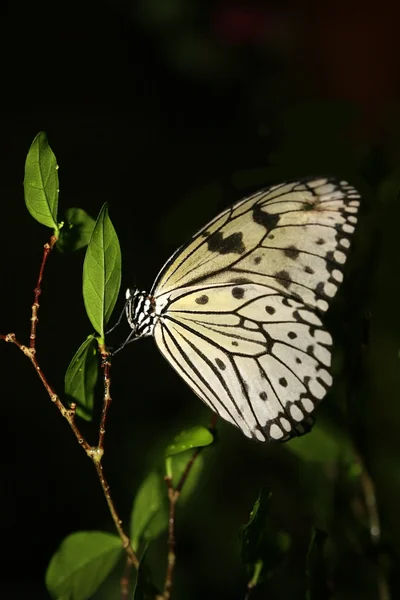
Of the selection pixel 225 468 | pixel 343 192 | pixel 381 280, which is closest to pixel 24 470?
pixel 225 468

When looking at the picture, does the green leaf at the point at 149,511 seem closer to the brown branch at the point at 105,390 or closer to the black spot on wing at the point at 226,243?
the brown branch at the point at 105,390

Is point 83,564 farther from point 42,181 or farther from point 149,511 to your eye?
point 42,181

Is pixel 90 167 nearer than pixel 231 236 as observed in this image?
No

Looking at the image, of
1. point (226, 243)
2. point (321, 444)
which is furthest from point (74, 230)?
point (321, 444)

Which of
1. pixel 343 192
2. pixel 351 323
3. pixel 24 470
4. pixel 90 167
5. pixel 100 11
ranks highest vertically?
pixel 100 11

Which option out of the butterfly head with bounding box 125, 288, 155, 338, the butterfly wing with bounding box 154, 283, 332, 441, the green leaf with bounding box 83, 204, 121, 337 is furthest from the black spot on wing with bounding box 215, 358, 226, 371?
the green leaf with bounding box 83, 204, 121, 337

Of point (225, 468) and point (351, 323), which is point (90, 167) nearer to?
point (225, 468)

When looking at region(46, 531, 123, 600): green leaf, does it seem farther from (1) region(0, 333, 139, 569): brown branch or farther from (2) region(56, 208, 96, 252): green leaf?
(2) region(56, 208, 96, 252): green leaf

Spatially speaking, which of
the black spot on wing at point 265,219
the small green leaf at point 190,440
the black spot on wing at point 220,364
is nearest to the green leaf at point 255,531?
the small green leaf at point 190,440
